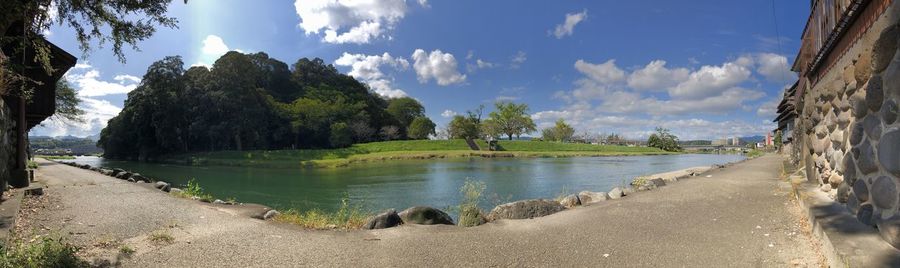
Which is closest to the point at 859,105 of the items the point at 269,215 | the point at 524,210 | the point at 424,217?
the point at 524,210

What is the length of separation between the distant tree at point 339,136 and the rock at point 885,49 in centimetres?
6655

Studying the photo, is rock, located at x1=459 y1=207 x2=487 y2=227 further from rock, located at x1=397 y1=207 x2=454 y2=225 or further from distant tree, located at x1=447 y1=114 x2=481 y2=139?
distant tree, located at x1=447 y1=114 x2=481 y2=139

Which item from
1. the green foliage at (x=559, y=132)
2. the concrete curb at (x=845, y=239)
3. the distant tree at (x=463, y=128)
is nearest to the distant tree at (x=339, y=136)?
the distant tree at (x=463, y=128)

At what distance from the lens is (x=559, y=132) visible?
4026 inches

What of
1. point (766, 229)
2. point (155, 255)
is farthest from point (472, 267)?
point (766, 229)

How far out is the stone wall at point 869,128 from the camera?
12.0 ft

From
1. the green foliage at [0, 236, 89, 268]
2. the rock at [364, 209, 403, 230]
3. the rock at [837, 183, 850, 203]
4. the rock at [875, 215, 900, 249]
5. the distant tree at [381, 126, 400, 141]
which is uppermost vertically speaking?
the distant tree at [381, 126, 400, 141]

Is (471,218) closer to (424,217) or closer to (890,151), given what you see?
(424,217)

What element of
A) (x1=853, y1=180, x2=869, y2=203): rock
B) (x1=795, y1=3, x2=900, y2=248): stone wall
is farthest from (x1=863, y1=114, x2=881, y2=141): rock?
(x1=853, y1=180, x2=869, y2=203): rock

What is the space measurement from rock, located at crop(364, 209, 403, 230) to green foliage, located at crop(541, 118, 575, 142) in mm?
96812

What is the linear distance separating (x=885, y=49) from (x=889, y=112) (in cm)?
53

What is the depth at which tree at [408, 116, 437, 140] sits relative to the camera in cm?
8362

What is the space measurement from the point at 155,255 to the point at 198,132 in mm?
57676

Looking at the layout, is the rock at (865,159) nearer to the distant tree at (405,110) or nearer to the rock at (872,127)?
the rock at (872,127)
